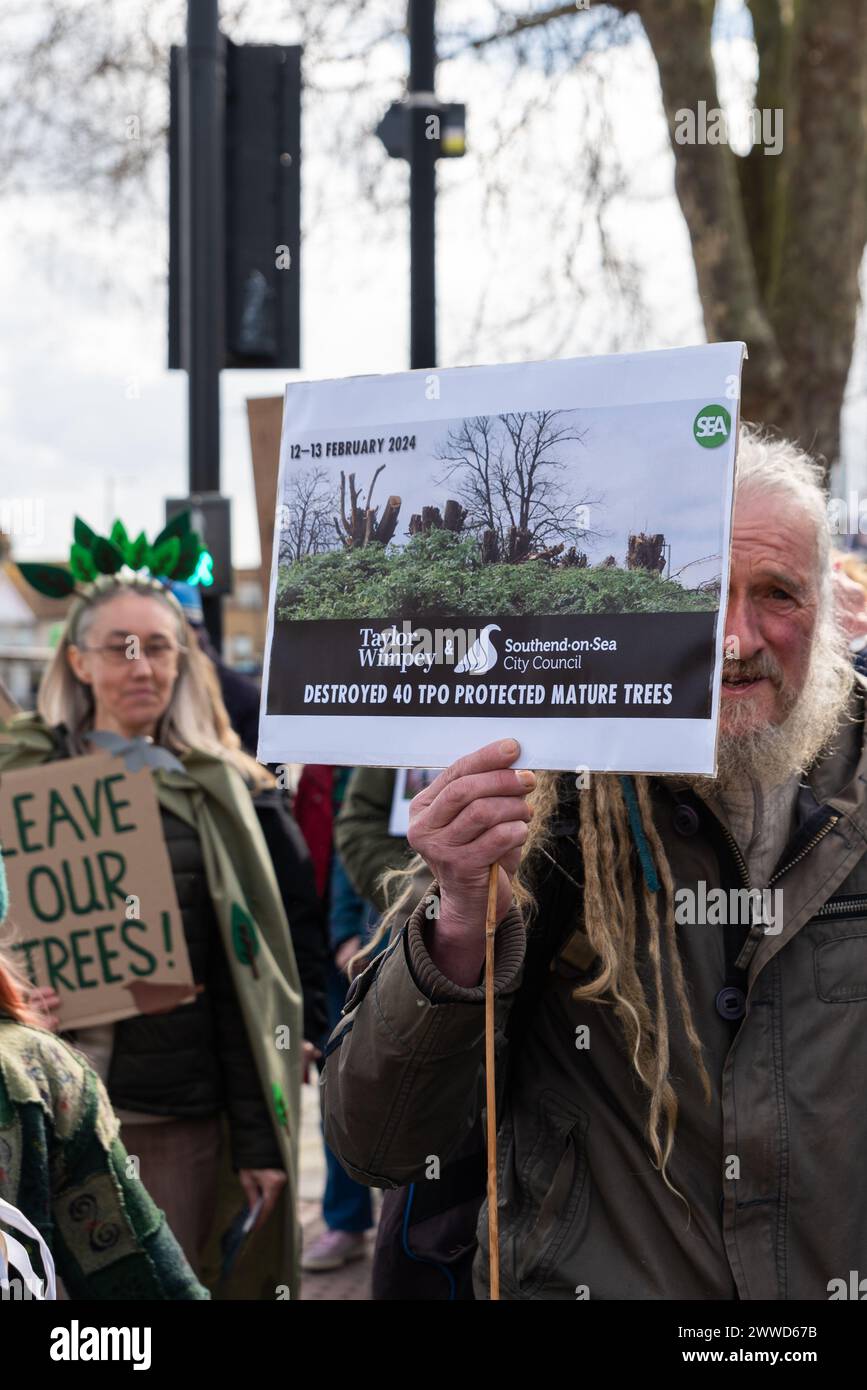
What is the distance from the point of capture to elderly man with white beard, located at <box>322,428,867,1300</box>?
2.11m

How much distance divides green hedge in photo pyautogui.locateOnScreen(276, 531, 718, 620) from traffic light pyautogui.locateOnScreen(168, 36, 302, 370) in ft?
11.4

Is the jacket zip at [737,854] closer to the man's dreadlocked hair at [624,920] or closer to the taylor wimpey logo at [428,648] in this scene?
the man's dreadlocked hair at [624,920]

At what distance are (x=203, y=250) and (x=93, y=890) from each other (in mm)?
2524

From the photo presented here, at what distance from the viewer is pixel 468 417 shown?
209 centimetres

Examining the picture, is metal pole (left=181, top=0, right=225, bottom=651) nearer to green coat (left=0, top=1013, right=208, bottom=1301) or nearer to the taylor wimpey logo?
green coat (left=0, top=1013, right=208, bottom=1301)

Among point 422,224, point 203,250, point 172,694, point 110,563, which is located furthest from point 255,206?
point 172,694

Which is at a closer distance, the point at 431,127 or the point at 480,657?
the point at 480,657

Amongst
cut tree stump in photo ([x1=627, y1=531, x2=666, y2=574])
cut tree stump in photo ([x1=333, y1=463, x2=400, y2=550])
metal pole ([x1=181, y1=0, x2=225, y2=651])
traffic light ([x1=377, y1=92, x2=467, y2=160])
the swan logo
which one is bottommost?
the swan logo

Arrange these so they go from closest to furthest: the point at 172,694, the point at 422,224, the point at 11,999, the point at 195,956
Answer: the point at 11,999
the point at 195,956
the point at 172,694
the point at 422,224

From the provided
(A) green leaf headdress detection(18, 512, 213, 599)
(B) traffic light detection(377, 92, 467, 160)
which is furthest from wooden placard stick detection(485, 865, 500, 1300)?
(B) traffic light detection(377, 92, 467, 160)

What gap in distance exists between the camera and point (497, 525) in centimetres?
207

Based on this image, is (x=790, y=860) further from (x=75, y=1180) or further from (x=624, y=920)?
(x=75, y=1180)

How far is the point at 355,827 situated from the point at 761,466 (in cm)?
305
